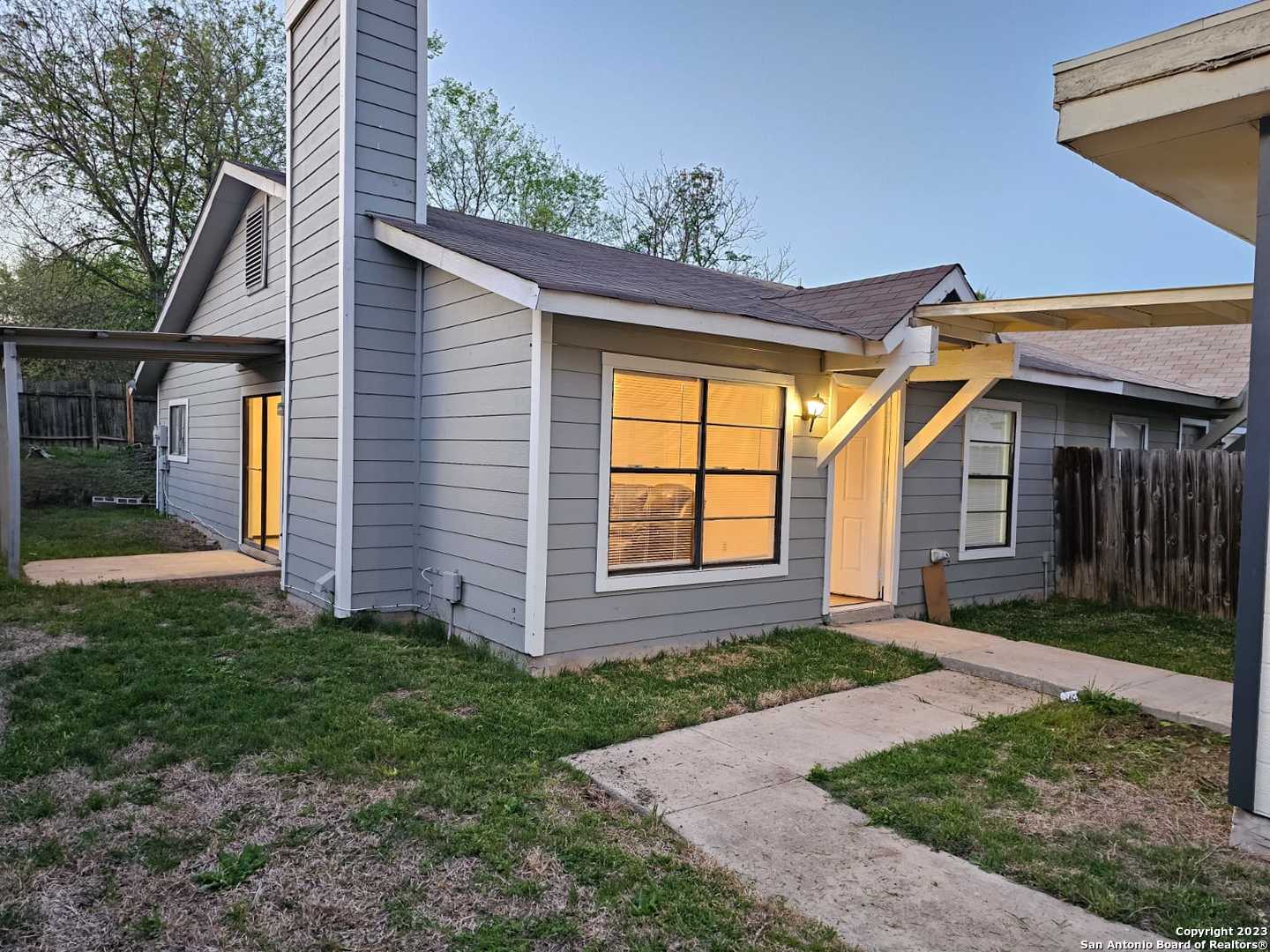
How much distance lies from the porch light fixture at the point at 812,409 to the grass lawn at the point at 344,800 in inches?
78.6

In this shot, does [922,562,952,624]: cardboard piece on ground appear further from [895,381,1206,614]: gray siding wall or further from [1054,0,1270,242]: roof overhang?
[1054,0,1270,242]: roof overhang

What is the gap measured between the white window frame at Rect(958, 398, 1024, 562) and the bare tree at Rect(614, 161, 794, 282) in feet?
54.9

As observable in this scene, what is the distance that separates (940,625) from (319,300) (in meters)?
6.13

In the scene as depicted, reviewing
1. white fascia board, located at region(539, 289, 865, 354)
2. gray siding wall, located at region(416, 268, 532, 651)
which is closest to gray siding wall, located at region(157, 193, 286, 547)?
gray siding wall, located at region(416, 268, 532, 651)

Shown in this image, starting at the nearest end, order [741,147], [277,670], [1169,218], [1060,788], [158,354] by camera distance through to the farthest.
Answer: [1060,788], [277,670], [158,354], [741,147], [1169,218]

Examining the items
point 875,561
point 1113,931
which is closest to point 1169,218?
point 875,561

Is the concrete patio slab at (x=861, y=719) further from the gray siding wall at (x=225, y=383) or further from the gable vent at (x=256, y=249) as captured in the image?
the gable vent at (x=256, y=249)

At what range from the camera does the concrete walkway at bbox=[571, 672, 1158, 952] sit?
2.58m

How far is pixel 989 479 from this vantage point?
8.56m

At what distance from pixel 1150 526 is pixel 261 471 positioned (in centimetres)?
1014

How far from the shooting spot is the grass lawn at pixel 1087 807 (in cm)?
276

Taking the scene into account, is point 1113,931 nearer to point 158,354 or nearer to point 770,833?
point 770,833

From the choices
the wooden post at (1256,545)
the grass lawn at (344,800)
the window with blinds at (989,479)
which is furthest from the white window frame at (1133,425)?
the wooden post at (1256,545)

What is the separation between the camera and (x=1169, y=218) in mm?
27281
